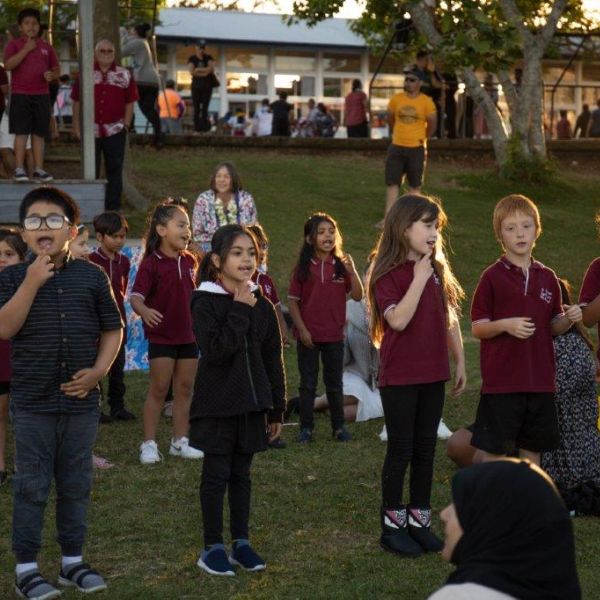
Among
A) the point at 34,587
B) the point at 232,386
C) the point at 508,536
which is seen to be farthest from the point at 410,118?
the point at 508,536

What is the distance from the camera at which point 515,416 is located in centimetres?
623

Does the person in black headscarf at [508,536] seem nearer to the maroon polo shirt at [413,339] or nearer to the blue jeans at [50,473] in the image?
the blue jeans at [50,473]

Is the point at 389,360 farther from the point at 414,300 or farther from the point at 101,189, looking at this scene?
the point at 101,189

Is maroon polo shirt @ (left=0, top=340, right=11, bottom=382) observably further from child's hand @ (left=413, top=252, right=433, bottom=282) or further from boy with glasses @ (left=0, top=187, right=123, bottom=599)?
child's hand @ (left=413, top=252, right=433, bottom=282)

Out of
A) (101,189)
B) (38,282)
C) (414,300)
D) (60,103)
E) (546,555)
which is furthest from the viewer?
(60,103)

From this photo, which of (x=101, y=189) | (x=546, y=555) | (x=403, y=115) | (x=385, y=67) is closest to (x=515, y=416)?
(x=546, y=555)

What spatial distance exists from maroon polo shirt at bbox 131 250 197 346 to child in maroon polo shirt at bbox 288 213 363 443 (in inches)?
33.6

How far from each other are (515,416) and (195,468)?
87.5 inches

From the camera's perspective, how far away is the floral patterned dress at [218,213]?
32.8ft

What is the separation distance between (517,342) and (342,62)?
40.2 metres

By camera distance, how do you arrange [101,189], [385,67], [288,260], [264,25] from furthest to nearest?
1. [385,67]
2. [264,25]
3. [288,260]
4. [101,189]

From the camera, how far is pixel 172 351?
8.02 meters

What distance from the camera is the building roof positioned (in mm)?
40906

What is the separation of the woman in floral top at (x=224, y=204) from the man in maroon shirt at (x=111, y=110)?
502 centimetres
